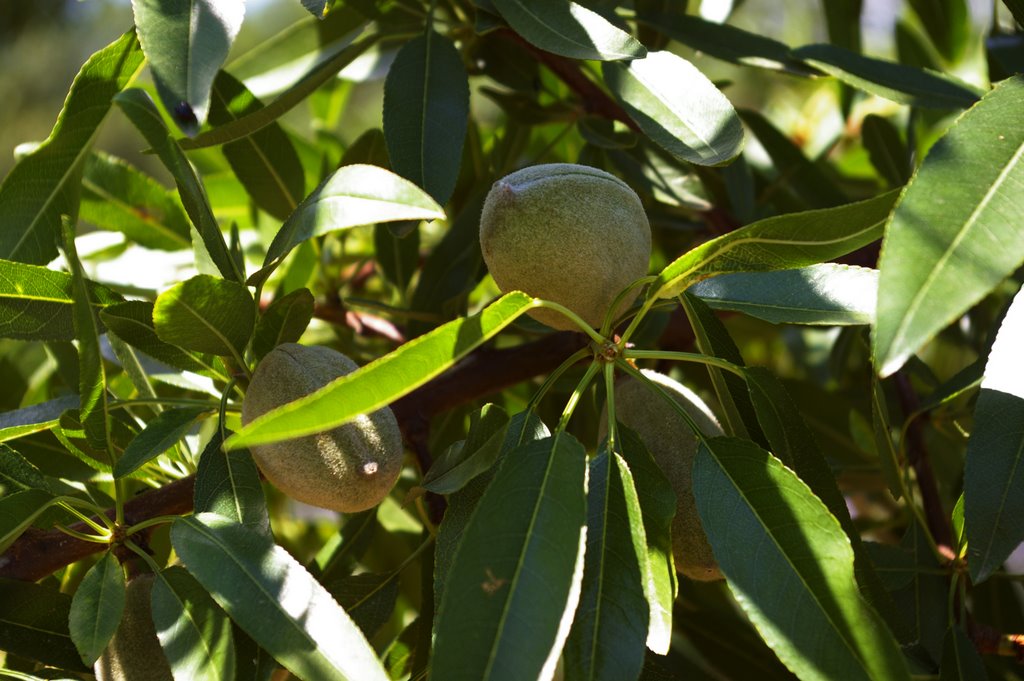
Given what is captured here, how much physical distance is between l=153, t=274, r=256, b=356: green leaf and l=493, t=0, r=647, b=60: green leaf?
1.01 feet

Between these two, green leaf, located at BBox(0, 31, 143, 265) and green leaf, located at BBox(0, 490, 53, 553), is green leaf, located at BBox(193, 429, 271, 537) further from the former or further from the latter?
green leaf, located at BBox(0, 31, 143, 265)

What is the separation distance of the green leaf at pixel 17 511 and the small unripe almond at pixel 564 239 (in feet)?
1.15

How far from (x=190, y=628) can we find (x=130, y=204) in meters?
0.61

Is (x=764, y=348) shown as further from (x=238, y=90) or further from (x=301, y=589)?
(x=301, y=589)

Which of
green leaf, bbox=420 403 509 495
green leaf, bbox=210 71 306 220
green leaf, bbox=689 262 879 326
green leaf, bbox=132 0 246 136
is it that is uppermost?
green leaf, bbox=132 0 246 136

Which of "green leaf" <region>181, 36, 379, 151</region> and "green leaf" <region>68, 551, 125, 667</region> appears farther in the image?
"green leaf" <region>181, 36, 379, 151</region>

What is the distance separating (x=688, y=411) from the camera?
2.50 feet

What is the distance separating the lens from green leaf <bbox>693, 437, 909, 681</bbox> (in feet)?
1.86

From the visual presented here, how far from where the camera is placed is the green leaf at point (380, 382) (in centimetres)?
53

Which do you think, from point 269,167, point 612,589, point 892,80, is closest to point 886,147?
point 892,80

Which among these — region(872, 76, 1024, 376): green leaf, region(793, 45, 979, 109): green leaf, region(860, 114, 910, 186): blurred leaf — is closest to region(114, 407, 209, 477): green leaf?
region(872, 76, 1024, 376): green leaf

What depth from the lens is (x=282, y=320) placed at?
2.66 feet

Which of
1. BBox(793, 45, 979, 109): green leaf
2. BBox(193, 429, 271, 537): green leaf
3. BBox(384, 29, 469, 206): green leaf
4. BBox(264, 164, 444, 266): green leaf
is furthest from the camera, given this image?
BBox(793, 45, 979, 109): green leaf

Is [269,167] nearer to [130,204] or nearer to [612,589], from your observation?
[130,204]
